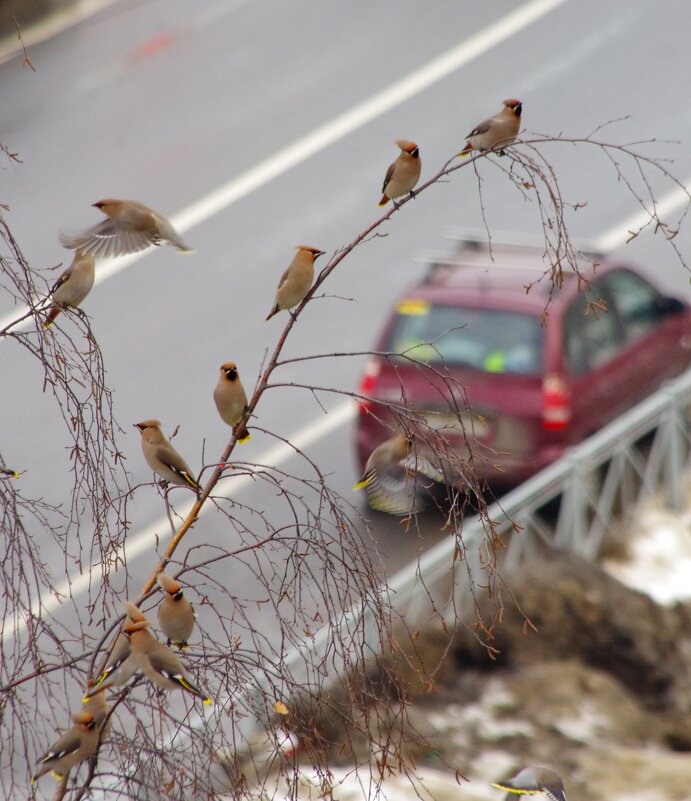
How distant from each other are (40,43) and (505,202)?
653cm

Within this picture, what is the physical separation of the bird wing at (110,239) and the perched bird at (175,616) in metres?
1.49

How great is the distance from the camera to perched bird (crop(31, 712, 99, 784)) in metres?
3.56

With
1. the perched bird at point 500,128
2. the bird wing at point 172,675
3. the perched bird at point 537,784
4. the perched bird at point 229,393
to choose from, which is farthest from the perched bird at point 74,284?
the perched bird at point 537,784

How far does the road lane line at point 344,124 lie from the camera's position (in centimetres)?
1480

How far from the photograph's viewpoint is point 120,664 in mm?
3635

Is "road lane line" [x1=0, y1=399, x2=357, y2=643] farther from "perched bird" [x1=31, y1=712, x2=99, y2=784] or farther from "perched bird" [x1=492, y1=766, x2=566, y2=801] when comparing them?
"perched bird" [x1=31, y1=712, x2=99, y2=784]

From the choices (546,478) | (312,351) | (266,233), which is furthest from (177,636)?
(266,233)

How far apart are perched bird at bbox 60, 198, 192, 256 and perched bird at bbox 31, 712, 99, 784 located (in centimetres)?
183

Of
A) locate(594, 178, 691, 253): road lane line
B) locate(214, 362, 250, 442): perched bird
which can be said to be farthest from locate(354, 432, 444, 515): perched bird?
locate(594, 178, 691, 253): road lane line

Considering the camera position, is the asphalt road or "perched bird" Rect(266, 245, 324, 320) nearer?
"perched bird" Rect(266, 245, 324, 320)

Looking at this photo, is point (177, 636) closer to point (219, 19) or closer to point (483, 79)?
point (483, 79)

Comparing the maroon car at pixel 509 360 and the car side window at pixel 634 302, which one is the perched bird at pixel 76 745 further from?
the car side window at pixel 634 302

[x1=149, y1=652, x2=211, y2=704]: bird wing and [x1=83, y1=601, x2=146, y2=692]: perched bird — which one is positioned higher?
[x1=83, y1=601, x2=146, y2=692]: perched bird

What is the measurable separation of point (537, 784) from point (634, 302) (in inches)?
231
